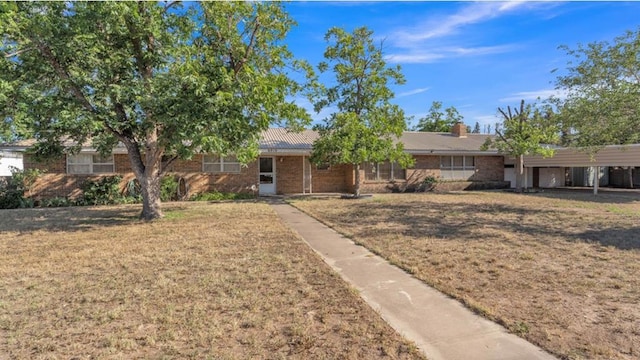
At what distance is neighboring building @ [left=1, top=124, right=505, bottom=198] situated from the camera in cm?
1659

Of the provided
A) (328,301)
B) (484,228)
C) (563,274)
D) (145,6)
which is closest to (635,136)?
(484,228)

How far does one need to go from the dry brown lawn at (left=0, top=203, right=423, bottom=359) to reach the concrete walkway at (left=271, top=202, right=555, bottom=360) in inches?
8.9

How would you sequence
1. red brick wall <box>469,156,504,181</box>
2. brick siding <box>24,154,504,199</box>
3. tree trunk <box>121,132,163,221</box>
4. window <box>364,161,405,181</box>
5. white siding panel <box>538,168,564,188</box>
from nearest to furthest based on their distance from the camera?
tree trunk <box>121,132,163,221</box>, brick siding <box>24,154,504,199</box>, window <box>364,161,405,181</box>, red brick wall <box>469,156,504,181</box>, white siding panel <box>538,168,564,188</box>

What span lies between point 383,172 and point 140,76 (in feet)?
49.1

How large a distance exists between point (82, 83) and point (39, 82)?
1568 mm

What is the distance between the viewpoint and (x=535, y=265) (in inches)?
236

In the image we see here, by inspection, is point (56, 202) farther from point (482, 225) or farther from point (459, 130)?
point (459, 130)

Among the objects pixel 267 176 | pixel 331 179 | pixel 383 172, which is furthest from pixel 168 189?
pixel 383 172

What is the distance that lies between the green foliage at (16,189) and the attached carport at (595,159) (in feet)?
79.5

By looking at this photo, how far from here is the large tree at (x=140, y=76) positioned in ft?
28.0

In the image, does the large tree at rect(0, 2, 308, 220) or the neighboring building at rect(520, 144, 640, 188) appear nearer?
the large tree at rect(0, 2, 308, 220)

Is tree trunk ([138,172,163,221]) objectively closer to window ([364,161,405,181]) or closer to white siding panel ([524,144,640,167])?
window ([364,161,405,181])

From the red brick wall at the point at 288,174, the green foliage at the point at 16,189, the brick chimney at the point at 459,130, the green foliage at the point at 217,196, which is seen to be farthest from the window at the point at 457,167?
the green foliage at the point at 16,189

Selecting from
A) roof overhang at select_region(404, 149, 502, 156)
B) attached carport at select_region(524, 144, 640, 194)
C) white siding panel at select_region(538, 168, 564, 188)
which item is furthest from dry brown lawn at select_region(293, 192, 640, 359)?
white siding panel at select_region(538, 168, 564, 188)
